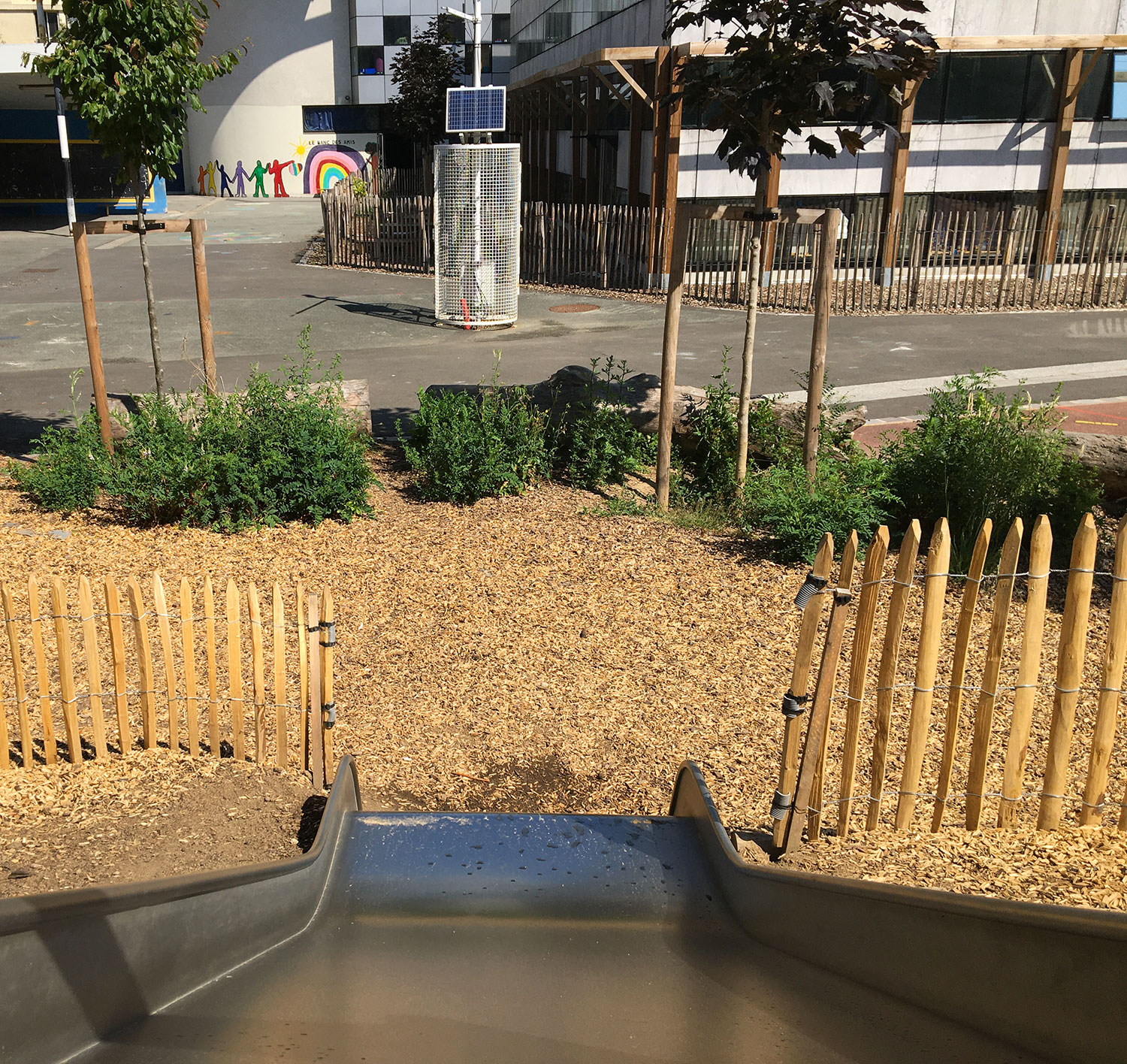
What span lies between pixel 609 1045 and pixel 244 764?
2.36 metres

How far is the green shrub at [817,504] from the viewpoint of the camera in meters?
6.59

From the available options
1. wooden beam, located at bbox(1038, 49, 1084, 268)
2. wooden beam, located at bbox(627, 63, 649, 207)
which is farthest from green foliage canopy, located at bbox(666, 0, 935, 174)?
wooden beam, located at bbox(1038, 49, 1084, 268)

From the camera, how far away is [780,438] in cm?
816

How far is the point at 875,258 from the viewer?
18.8 m

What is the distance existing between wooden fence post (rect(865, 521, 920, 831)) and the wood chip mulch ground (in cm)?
27

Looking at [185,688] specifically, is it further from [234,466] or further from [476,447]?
[476,447]

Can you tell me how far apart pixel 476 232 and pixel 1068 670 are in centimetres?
1284

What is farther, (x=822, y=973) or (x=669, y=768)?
(x=669, y=768)

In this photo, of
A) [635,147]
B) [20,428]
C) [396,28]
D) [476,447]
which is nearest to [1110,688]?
[476,447]

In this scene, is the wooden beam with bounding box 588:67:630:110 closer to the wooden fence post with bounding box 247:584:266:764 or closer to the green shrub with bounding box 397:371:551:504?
the green shrub with bounding box 397:371:551:504

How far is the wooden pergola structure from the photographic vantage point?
56.9 feet

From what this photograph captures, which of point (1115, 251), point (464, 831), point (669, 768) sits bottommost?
point (669, 768)

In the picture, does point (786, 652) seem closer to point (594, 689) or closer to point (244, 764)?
point (594, 689)

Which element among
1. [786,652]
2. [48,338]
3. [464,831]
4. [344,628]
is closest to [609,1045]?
[464,831]
